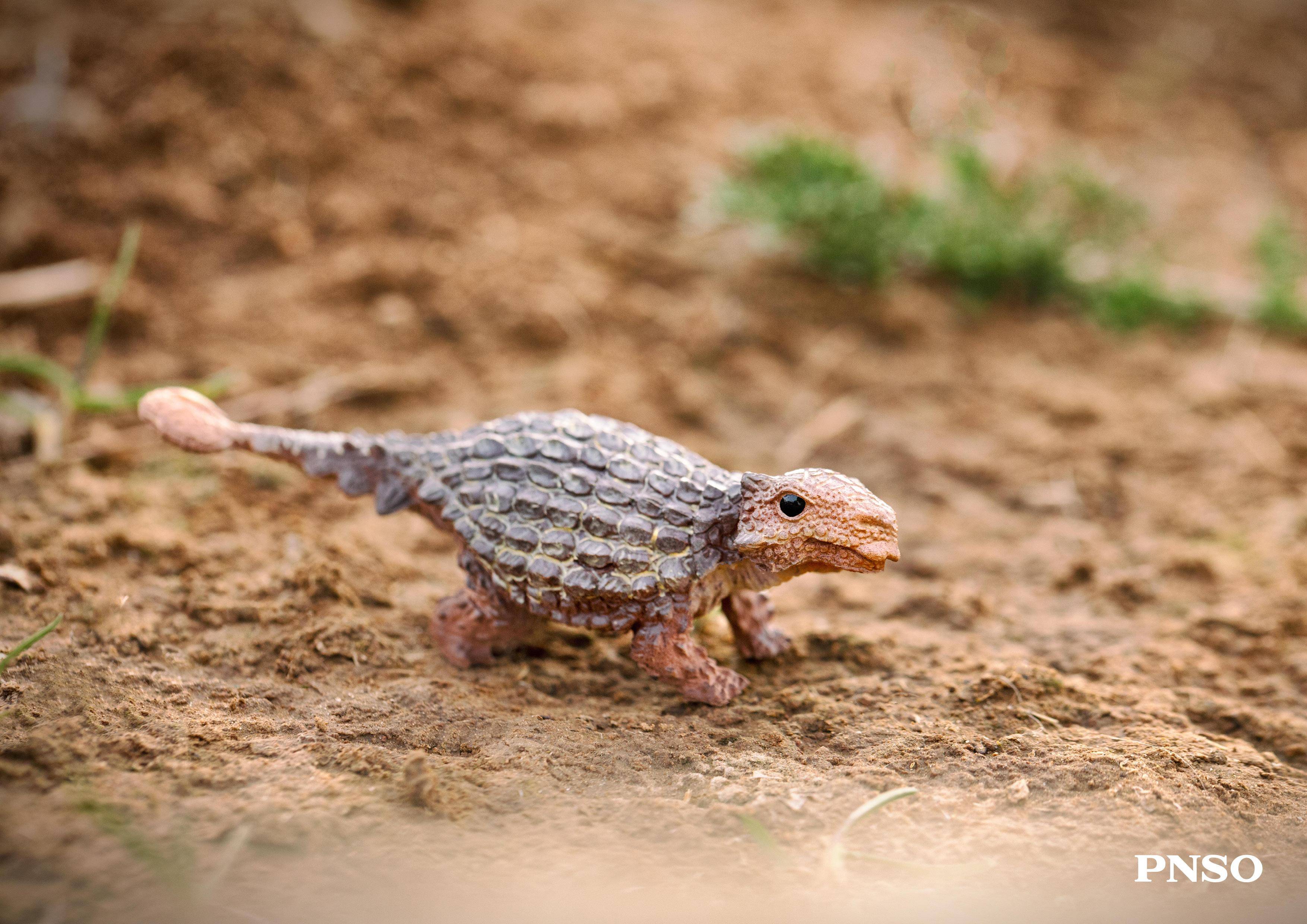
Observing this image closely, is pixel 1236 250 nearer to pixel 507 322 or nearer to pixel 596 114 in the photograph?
pixel 596 114

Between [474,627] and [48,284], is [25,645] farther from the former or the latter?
[48,284]

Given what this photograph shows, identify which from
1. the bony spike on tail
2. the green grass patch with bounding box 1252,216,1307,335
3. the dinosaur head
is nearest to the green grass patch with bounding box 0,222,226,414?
the bony spike on tail

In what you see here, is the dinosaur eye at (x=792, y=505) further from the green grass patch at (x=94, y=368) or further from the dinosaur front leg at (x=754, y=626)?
the green grass patch at (x=94, y=368)

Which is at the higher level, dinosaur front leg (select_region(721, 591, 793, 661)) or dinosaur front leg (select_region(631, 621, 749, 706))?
dinosaur front leg (select_region(721, 591, 793, 661))

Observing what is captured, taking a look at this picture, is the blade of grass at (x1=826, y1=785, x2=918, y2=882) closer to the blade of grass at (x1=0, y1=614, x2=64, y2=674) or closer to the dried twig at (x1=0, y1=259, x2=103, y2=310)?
the blade of grass at (x1=0, y1=614, x2=64, y2=674)

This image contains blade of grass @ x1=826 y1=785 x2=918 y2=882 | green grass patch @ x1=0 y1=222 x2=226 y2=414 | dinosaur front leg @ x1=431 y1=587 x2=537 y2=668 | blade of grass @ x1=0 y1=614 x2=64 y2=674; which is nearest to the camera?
blade of grass @ x1=826 y1=785 x2=918 y2=882

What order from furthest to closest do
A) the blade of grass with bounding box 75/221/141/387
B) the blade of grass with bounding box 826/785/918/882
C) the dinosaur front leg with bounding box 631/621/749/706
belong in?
the blade of grass with bounding box 75/221/141/387, the dinosaur front leg with bounding box 631/621/749/706, the blade of grass with bounding box 826/785/918/882

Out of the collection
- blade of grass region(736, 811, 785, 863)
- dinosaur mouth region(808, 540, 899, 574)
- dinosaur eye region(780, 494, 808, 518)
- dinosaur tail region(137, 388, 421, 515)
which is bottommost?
blade of grass region(736, 811, 785, 863)

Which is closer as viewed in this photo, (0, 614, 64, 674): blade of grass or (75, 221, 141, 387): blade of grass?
(0, 614, 64, 674): blade of grass
